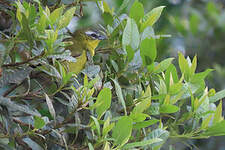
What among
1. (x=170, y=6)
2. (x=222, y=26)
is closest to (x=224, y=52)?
(x=222, y=26)

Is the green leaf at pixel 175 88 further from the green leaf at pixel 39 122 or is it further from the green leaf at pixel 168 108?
the green leaf at pixel 39 122

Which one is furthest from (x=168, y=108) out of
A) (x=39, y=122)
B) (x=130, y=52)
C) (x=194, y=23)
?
(x=194, y=23)

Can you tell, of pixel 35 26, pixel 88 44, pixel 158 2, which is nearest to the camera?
pixel 35 26

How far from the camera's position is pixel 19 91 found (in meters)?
0.80

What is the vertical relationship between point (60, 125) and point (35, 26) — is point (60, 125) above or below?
below

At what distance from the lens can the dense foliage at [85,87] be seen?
2.45 feet

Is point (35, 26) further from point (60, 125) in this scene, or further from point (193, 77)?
point (193, 77)

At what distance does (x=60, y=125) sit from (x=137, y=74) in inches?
8.7

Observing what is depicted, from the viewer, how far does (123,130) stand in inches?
30.6

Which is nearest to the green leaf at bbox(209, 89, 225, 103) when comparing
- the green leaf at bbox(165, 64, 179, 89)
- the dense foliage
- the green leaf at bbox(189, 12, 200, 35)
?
the dense foliage

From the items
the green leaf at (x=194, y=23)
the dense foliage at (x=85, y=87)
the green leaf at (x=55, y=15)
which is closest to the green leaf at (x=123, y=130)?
the dense foliage at (x=85, y=87)

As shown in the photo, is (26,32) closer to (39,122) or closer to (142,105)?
(39,122)

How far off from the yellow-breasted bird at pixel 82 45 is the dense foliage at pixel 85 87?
2 centimetres

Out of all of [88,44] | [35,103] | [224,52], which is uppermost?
[88,44]
